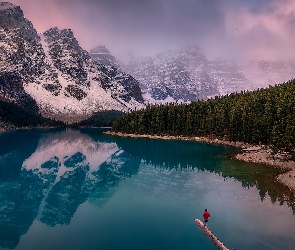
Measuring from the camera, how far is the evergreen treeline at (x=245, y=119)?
365ft

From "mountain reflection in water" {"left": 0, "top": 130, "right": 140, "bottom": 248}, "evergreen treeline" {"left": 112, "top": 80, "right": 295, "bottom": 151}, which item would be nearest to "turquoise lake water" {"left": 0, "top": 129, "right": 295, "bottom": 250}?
"mountain reflection in water" {"left": 0, "top": 130, "right": 140, "bottom": 248}

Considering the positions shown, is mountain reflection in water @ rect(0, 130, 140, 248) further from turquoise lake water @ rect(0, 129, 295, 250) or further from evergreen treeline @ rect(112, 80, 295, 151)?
evergreen treeline @ rect(112, 80, 295, 151)

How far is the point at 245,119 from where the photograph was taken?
147 meters

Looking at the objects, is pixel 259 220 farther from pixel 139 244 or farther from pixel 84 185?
pixel 84 185

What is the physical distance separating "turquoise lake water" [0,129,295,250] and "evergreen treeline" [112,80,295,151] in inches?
1061

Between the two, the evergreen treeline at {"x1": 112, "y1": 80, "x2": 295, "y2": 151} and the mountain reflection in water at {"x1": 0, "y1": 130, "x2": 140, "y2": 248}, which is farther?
the evergreen treeline at {"x1": 112, "y1": 80, "x2": 295, "y2": 151}

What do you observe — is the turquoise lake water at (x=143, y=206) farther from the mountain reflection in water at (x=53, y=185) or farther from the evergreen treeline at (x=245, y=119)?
the evergreen treeline at (x=245, y=119)

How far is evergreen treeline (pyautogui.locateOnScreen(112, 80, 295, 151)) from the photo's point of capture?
111 metres

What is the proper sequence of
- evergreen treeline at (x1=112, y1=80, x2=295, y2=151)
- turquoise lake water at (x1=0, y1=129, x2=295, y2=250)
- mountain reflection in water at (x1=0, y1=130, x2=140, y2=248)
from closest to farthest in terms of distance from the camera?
turquoise lake water at (x1=0, y1=129, x2=295, y2=250), mountain reflection in water at (x1=0, y1=130, x2=140, y2=248), evergreen treeline at (x1=112, y1=80, x2=295, y2=151)

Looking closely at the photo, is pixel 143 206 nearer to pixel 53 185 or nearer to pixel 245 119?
pixel 53 185

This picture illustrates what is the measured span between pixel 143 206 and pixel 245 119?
103522 millimetres

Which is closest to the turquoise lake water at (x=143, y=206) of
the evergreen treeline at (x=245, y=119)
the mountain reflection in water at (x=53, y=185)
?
the mountain reflection in water at (x=53, y=185)

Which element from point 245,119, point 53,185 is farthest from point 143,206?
point 245,119

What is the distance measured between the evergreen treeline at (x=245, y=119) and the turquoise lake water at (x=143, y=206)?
2694 centimetres
